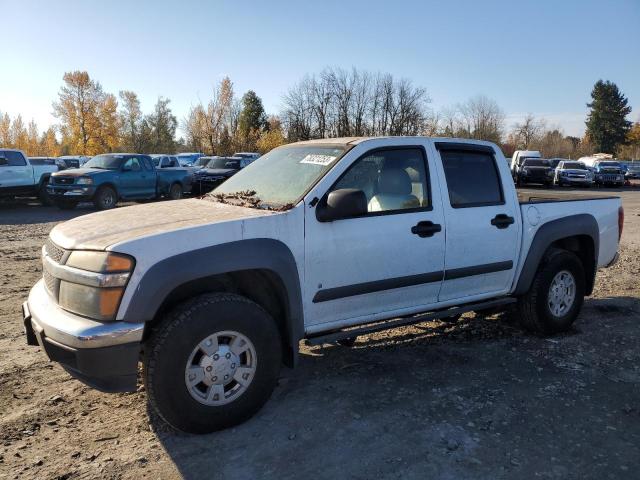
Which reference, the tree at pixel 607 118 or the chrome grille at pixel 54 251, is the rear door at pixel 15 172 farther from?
the tree at pixel 607 118

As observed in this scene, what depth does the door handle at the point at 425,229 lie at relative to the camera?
3988 millimetres

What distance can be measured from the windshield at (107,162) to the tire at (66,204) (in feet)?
4.85

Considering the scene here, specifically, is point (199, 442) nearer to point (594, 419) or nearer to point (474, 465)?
point (474, 465)

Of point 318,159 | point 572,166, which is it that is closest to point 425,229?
point 318,159

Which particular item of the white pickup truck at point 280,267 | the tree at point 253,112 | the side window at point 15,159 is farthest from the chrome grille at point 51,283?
the tree at point 253,112

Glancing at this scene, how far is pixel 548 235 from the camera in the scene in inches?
194

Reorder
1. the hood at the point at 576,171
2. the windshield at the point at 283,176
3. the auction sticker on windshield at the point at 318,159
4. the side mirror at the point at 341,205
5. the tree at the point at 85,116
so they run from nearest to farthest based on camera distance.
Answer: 1. the side mirror at the point at 341,205
2. the windshield at the point at 283,176
3. the auction sticker on windshield at the point at 318,159
4. the hood at the point at 576,171
5. the tree at the point at 85,116

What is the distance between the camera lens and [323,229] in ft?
11.7

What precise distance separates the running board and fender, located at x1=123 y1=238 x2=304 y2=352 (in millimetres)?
206

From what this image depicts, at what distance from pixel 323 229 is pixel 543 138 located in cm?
8771

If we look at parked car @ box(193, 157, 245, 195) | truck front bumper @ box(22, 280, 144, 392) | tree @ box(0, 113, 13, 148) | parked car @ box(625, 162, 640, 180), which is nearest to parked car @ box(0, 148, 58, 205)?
parked car @ box(193, 157, 245, 195)

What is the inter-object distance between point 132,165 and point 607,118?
2966 inches

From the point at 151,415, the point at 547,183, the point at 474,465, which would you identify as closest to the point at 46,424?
the point at 151,415

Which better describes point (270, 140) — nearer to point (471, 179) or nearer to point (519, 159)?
point (519, 159)
